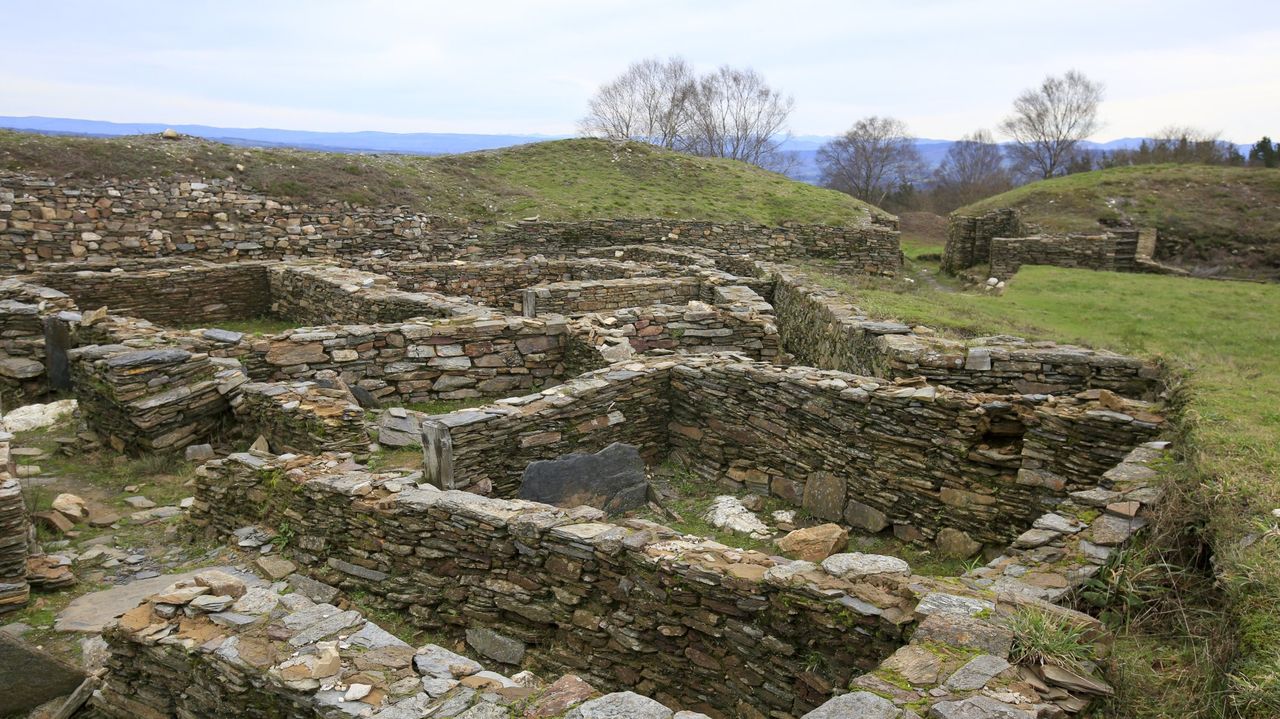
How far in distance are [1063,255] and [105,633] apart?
24.0 m

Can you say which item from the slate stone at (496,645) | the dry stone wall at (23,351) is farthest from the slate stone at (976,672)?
the dry stone wall at (23,351)

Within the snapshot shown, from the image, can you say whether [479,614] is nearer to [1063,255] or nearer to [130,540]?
[130,540]

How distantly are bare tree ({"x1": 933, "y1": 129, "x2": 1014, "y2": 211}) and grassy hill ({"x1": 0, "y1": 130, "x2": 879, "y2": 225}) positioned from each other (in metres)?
24.3

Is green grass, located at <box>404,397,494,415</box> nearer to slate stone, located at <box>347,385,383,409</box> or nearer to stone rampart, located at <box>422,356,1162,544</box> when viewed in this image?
slate stone, located at <box>347,385,383,409</box>

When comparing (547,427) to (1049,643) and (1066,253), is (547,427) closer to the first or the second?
(1049,643)

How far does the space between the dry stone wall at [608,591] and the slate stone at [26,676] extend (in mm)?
1891

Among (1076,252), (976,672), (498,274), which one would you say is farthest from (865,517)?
(1076,252)

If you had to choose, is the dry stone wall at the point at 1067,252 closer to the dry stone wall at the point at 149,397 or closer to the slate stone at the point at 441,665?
the dry stone wall at the point at 149,397

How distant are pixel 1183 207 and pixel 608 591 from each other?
30082mm

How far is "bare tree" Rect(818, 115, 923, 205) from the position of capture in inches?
2435

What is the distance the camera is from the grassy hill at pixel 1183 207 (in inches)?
976

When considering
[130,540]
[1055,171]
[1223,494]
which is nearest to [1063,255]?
[1223,494]

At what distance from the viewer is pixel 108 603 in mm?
6547

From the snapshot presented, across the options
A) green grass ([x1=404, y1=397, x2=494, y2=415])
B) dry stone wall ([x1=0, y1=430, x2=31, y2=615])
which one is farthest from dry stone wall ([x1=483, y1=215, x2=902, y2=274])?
dry stone wall ([x1=0, y1=430, x2=31, y2=615])
